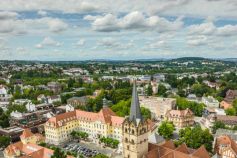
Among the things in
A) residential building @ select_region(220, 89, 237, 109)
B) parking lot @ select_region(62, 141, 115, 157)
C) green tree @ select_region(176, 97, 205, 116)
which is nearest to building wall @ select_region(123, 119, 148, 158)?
parking lot @ select_region(62, 141, 115, 157)

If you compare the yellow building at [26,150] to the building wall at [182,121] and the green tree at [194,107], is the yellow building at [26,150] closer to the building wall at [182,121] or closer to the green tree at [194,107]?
the building wall at [182,121]

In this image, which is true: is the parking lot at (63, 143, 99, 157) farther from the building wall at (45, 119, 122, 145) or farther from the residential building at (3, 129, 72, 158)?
the residential building at (3, 129, 72, 158)

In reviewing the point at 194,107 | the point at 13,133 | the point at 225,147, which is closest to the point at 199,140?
the point at 225,147

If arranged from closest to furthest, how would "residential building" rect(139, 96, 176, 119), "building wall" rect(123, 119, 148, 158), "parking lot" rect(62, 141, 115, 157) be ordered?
"building wall" rect(123, 119, 148, 158) < "parking lot" rect(62, 141, 115, 157) < "residential building" rect(139, 96, 176, 119)

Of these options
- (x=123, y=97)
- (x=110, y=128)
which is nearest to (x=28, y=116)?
(x=110, y=128)

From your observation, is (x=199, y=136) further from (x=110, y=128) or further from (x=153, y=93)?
(x=153, y=93)

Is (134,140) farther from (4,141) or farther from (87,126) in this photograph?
A: (4,141)
